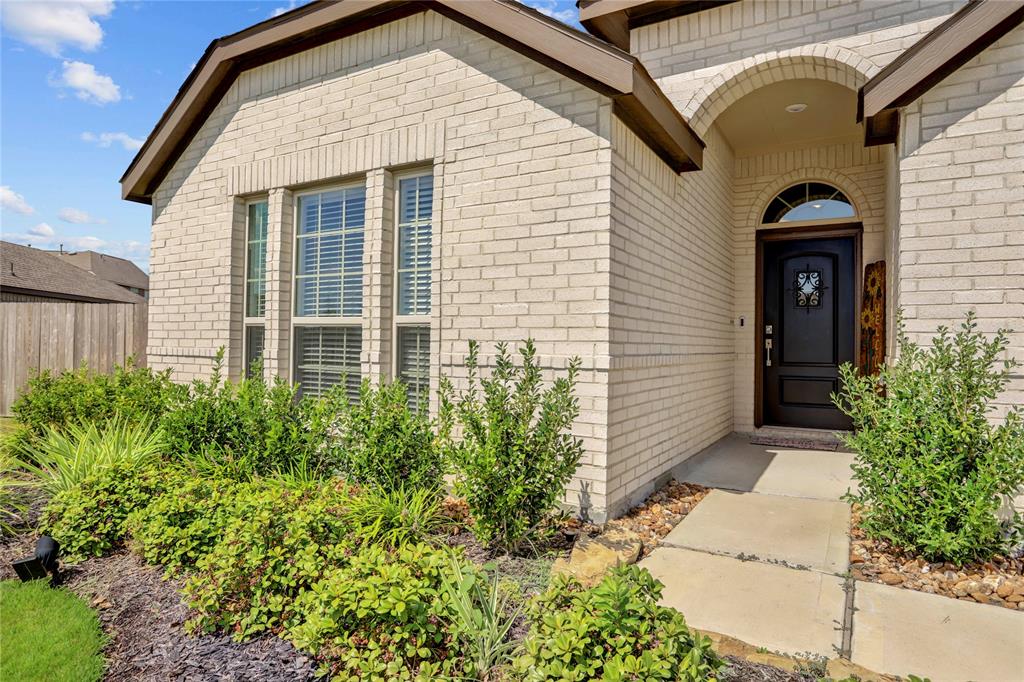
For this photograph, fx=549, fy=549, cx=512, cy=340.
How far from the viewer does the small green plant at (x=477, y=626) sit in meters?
1.99

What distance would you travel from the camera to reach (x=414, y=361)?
4801 millimetres

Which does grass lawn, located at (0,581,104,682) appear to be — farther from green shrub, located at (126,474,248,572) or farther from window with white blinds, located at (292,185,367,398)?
window with white blinds, located at (292,185,367,398)

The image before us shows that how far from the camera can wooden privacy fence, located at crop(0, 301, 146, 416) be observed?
25.1ft

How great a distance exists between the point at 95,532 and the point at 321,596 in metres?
2.18

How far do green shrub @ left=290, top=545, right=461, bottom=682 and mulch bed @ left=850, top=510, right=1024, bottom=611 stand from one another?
2508mm

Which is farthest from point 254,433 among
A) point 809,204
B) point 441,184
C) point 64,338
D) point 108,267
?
point 108,267

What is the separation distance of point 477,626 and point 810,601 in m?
1.89

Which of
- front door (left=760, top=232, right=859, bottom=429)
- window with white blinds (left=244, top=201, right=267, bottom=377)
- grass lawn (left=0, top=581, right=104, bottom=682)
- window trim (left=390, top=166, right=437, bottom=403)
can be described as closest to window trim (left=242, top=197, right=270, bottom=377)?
window with white blinds (left=244, top=201, right=267, bottom=377)

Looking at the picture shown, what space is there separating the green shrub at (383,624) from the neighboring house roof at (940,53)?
4.35 m

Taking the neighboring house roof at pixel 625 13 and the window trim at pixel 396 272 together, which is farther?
the neighboring house roof at pixel 625 13

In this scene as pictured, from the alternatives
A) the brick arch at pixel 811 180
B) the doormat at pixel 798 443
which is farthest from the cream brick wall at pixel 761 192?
the doormat at pixel 798 443

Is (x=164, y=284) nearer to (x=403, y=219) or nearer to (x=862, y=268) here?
(x=403, y=219)

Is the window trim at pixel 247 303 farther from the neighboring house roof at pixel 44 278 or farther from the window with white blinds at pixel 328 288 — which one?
the neighboring house roof at pixel 44 278

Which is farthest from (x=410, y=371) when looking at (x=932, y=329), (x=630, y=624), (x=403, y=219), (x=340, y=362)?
(x=932, y=329)
